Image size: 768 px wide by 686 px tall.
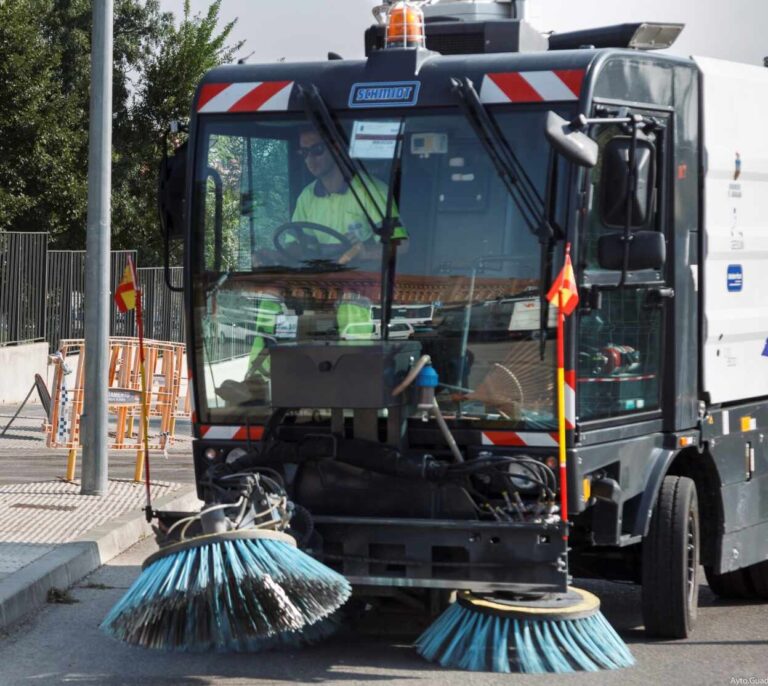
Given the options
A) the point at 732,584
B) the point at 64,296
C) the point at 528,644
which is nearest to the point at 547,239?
the point at 528,644

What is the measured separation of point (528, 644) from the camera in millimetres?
6520

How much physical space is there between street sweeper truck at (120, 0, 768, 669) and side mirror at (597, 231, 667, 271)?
1cm

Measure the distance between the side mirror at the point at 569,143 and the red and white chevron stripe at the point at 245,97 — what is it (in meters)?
1.49

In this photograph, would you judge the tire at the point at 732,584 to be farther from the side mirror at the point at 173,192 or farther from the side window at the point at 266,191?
the side mirror at the point at 173,192

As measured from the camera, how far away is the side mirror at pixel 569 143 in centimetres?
636

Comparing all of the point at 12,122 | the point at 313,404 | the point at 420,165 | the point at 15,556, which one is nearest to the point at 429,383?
the point at 313,404

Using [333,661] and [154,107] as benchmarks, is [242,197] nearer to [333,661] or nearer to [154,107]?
[333,661]

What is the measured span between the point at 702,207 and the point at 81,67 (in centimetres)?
2290

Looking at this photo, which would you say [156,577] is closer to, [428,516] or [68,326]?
[428,516]

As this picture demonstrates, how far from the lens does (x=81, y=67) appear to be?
1134 inches

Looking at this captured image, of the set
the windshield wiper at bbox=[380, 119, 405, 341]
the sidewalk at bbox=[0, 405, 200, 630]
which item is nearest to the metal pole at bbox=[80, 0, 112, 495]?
the sidewalk at bbox=[0, 405, 200, 630]

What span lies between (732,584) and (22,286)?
14550mm

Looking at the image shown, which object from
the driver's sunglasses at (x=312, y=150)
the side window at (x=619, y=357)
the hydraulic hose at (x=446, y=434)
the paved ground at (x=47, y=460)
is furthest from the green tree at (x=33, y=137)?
the hydraulic hose at (x=446, y=434)

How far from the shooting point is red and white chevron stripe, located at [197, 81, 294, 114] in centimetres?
736
